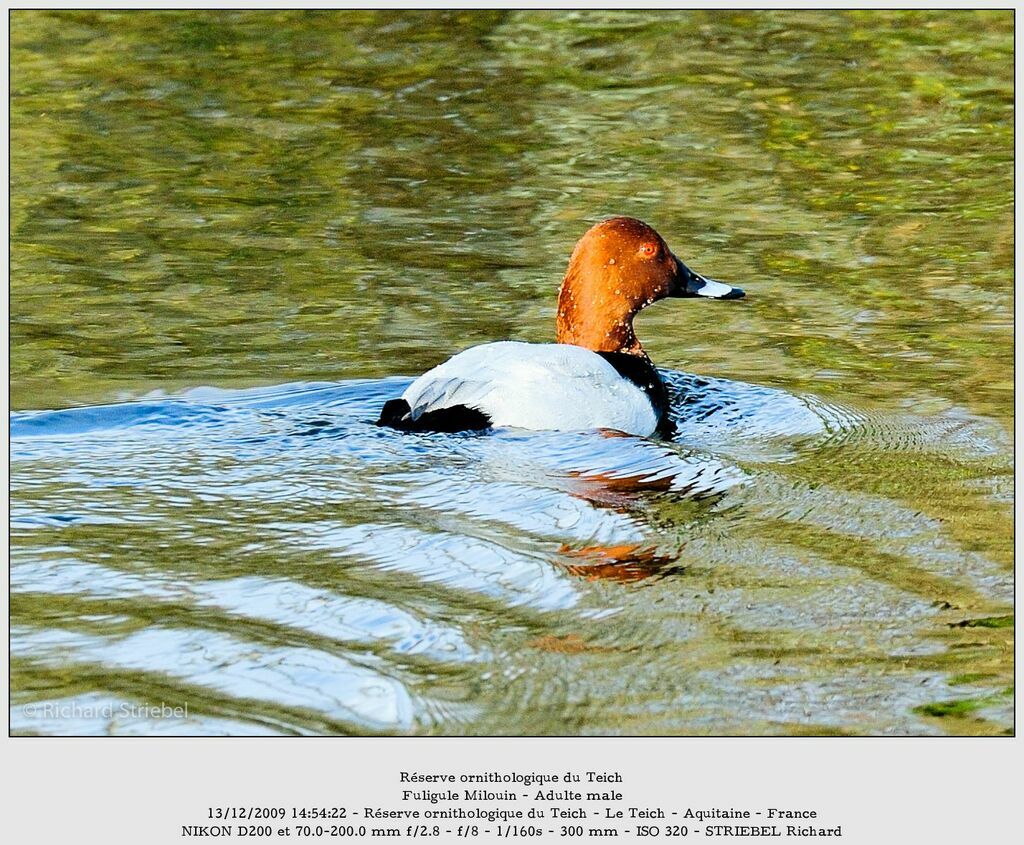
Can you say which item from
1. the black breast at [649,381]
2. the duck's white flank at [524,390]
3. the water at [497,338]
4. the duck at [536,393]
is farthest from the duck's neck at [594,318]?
the duck's white flank at [524,390]

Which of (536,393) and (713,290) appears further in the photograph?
(713,290)

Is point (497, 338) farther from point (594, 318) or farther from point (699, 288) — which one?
point (699, 288)

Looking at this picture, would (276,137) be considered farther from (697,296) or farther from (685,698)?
(685,698)

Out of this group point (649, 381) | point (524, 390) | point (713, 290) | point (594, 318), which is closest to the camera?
point (524, 390)

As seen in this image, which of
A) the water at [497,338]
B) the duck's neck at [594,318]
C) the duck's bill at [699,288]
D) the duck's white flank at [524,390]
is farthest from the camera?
the duck's bill at [699,288]

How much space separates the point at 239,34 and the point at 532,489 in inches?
345

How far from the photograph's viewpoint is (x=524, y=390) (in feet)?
19.9

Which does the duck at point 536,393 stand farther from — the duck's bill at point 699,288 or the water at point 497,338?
the duck's bill at point 699,288

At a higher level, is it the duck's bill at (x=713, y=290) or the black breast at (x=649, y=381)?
the duck's bill at (x=713, y=290)

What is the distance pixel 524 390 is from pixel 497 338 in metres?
1.46

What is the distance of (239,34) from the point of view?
13039mm

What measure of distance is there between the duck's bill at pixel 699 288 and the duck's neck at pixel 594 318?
0.37 meters

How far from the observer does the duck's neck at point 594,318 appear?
7078mm

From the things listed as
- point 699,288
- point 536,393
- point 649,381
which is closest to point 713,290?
point 699,288
